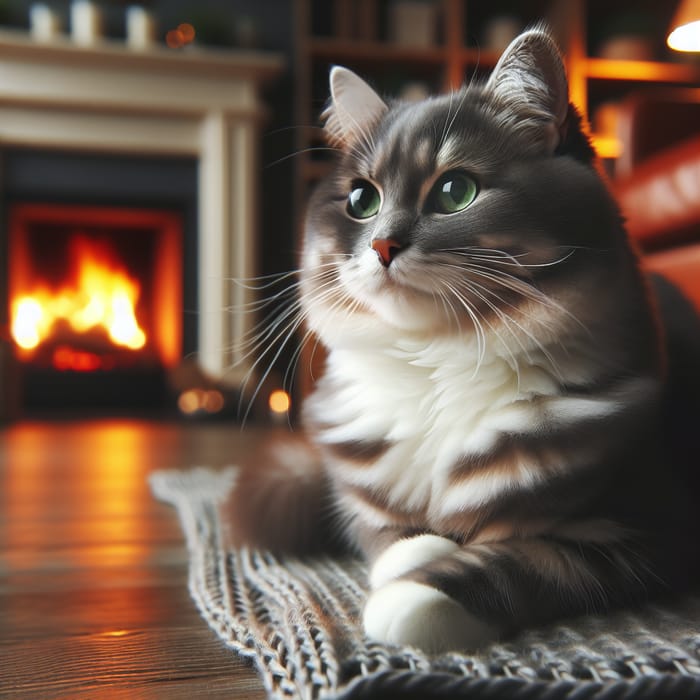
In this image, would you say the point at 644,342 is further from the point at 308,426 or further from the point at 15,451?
the point at 15,451

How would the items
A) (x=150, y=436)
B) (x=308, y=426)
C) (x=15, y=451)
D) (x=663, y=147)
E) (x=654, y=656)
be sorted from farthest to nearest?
1. (x=150, y=436)
2. (x=15, y=451)
3. (x=663, y=147)
4. (x=308, y=426)
5. (x=654, y=656)

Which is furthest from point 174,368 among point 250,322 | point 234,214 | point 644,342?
point 644,342

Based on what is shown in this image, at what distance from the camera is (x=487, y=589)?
584 millimetres

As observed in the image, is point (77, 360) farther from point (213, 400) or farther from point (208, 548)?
point (208, 548)

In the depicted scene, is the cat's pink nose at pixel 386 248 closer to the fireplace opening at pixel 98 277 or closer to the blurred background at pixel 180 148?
the blurred background at pixel 180 148

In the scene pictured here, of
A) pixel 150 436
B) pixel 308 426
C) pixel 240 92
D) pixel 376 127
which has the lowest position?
pixel 150 436

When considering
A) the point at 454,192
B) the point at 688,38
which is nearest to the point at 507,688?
the point at 454,192

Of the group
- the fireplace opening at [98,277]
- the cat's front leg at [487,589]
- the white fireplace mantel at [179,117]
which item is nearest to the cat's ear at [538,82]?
the cat's front leg at [487,589]

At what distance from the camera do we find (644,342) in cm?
70

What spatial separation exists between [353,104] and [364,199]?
0.14 metres

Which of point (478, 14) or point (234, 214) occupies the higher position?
point (478, 14)

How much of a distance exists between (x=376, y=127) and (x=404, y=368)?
0.27 meters

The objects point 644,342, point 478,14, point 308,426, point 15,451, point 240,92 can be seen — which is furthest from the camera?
point 478,14

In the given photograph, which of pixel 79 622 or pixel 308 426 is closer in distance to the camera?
pixel 79 622
